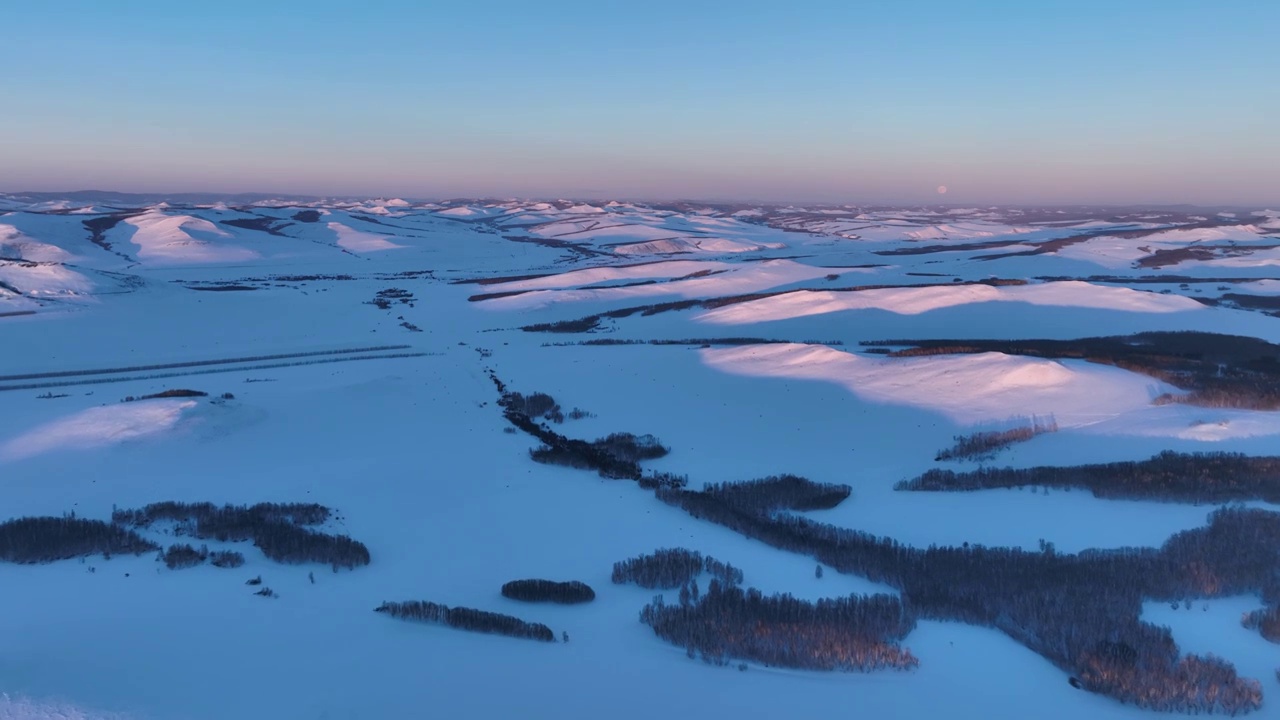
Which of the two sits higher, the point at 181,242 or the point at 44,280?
the point at 181,242

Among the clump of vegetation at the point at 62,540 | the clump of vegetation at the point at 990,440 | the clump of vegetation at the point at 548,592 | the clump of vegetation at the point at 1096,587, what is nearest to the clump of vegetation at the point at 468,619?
the clump of vegetation at the point at 548,592

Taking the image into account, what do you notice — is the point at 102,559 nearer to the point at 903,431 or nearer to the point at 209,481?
the point at 209,481

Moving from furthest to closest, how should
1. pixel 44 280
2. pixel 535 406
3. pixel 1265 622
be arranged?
pixel 44 280 < pixel 535 406 < pixel 1265 622

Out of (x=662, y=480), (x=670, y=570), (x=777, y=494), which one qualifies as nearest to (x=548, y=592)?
(x=670, y=570)

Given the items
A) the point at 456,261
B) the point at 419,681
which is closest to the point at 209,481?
the point at 419,681

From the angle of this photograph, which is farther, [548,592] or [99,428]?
[99,428]

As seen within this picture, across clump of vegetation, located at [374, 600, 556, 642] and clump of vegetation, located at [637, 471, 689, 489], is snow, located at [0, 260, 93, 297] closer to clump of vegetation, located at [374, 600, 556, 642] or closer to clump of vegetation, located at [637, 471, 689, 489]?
clump of vegetation, located at [637, 471, 689, 489]

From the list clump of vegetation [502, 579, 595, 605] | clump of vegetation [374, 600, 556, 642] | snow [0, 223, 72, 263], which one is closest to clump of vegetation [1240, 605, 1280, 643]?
clump of vegetation [502, 579, 595, 605]

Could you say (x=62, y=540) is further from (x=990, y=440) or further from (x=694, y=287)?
(x=694, y=287)
